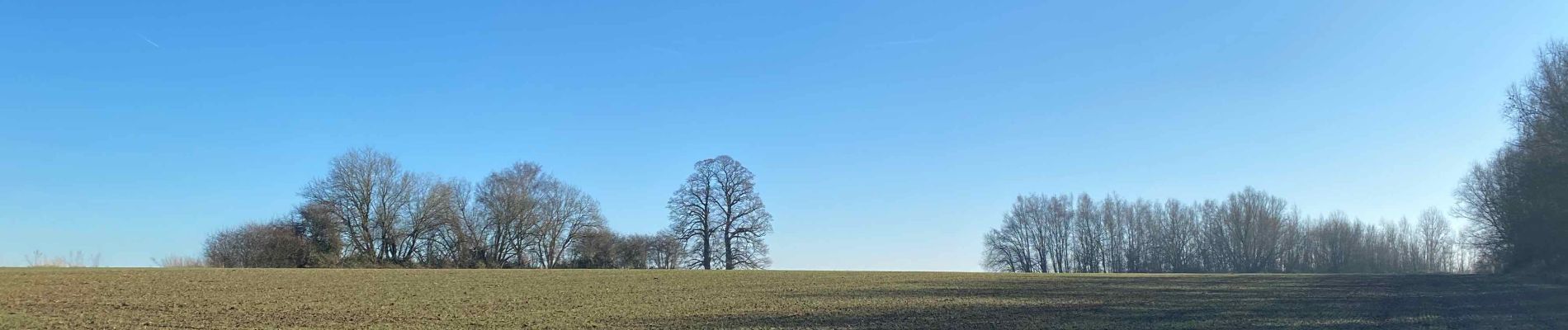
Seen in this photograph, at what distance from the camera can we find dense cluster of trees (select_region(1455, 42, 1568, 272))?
108 feet

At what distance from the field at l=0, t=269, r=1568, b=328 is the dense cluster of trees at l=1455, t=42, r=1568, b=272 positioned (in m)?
5.08

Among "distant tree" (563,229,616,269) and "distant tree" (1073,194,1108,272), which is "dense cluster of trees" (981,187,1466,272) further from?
"distant tree" (563,229,616,269)

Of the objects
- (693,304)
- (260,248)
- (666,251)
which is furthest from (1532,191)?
(260,248)

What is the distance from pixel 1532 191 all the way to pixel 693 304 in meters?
39.3

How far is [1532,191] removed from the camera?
1545 inches

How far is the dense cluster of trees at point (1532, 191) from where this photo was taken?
3282 centimetres

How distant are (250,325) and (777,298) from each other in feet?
43.7

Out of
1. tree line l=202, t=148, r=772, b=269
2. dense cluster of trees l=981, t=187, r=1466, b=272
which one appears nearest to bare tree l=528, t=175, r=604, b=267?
tree line l=202, t=148, r=772, b=269

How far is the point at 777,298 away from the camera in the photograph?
2550cm

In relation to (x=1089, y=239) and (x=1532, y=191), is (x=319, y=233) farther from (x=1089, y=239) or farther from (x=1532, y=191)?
(x=1089, y=239)

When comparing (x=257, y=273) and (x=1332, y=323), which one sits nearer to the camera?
(x=1332, y=323)

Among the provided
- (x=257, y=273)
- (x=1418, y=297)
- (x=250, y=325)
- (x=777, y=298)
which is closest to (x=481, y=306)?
(x=250, y=325)

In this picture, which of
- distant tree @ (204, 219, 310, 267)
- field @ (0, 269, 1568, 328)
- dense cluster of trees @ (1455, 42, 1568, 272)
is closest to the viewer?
field @ (0, 269, 1568, 328)

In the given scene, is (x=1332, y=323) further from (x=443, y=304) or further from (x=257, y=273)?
(x=257, y=273)
